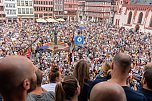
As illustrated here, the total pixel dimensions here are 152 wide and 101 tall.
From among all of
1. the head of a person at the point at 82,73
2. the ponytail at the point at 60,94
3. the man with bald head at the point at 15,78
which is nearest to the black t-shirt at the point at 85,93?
the head of a person at the point at 82,73

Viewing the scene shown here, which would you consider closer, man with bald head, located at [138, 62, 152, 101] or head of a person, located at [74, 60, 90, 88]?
man with bald head, located at [138, 62, 152, 101]

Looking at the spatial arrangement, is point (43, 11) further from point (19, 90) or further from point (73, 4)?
point (19, 90)

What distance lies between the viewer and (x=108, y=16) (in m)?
80.9

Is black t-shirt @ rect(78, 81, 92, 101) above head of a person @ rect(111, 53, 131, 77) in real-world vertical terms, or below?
below

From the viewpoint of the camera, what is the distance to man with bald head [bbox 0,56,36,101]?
2.42 meters

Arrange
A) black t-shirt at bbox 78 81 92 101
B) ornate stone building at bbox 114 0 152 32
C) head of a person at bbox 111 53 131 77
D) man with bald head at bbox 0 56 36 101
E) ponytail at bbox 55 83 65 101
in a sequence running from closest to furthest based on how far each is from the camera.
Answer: man with bald head at bbox 0 56 36 101, ponytail at bbox 55 83 65 101, head of a person at bbox 111 53 131 77, black t-shirt at bbox 78 81 92 101, ornate stone building at bbox 114 0 152 32

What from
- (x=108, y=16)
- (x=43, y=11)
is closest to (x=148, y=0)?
(x=108, y=16)

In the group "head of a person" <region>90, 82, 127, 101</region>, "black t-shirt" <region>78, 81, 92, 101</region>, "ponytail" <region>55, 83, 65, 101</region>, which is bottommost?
"black t-shirt" <region>78, 81, 92, 101</region>

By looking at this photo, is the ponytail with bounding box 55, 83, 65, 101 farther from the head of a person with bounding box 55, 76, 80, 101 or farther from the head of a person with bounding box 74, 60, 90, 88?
the head of a person with bounding box 74, 60, 90, 88

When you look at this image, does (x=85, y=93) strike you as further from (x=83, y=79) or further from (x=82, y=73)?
(x=82, y=73)

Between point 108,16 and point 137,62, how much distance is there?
60753 mm

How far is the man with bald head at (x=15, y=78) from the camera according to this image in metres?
2.42

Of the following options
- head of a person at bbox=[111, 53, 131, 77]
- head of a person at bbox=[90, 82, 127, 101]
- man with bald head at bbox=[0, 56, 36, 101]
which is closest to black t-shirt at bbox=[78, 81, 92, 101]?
head of a person at bbox=[111, 53, 131, 77]

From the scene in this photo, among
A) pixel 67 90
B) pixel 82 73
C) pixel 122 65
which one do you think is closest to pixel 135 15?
pixel 82 73
